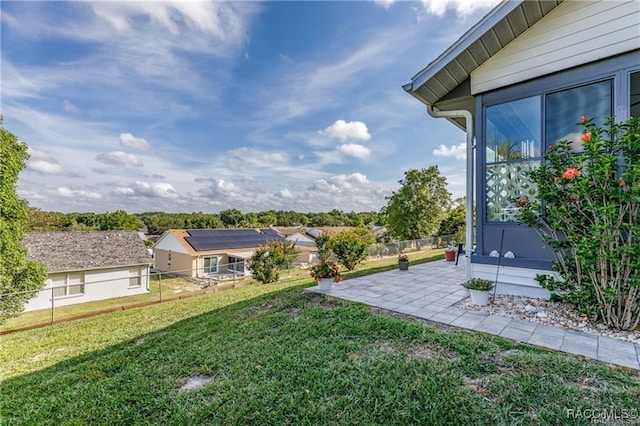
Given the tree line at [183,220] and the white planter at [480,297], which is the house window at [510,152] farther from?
the tree line at [183,220]

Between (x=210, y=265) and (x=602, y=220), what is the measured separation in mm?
23804

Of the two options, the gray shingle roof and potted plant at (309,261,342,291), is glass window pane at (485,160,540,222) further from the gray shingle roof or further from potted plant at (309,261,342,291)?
the gray shingle roof

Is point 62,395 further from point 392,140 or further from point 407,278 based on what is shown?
point 392,140

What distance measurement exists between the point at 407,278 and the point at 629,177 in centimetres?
439

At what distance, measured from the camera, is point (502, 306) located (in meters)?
4.35

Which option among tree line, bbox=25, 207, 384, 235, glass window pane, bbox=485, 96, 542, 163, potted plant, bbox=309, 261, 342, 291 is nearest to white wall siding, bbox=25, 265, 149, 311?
tree line, bbox=25, 207, 384, 235

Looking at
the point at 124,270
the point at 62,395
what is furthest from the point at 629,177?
the point at 124,270

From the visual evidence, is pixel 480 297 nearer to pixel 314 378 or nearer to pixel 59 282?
pixel 314 378

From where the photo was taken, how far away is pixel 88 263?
55.8ft

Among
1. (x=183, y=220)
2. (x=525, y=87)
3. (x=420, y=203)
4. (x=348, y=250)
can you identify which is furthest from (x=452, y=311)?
(x=183, y=220)

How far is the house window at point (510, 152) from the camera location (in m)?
4.69

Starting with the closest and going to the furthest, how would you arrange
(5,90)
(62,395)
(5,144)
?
(62,395), (5,90), (5,144)

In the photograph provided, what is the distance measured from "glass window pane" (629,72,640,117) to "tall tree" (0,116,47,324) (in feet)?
50.3

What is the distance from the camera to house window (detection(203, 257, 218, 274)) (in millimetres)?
22922
